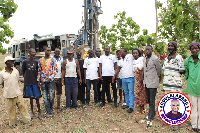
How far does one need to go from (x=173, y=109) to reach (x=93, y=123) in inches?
82.7

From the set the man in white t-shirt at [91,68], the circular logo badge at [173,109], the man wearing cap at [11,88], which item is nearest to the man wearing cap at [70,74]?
the man in white t-shirt at [91,68]

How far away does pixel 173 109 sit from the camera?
3.76m

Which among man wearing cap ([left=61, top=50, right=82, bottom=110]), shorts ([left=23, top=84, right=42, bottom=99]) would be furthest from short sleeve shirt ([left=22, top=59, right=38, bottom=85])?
man wearing cap ([left=61, top=50, right=82, bottom=110])

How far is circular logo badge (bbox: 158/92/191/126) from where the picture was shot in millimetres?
3637

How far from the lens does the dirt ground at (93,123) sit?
180 inches

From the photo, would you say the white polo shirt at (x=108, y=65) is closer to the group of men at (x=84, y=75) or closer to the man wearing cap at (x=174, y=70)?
the group of men at (x=84, y=75)

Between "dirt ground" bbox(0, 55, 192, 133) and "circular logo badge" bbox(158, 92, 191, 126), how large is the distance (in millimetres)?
702

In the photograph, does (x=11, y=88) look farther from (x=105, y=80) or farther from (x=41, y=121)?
(x=105, y=80)

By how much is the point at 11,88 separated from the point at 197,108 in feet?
14.2

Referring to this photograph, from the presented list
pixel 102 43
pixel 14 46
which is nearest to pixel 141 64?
pixel 14 46

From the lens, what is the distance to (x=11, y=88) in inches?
190

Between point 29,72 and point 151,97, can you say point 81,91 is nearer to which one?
point 29,72

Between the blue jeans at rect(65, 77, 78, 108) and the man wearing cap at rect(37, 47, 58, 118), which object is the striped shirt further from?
the man wearing cap at rect(37, 47, 58, 118)

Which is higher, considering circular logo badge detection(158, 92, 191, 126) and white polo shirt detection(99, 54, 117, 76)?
white polo shirt detection(99, 54, 117, 76)
